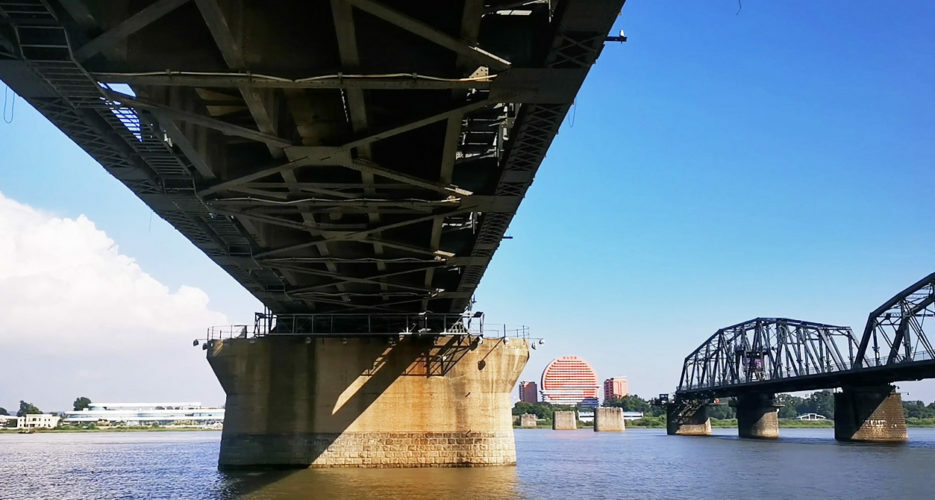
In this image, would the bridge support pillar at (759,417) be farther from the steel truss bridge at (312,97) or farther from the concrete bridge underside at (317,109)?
the steel truss bridge at (312,97)

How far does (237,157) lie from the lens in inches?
845

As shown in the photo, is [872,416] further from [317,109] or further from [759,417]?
[317,109]

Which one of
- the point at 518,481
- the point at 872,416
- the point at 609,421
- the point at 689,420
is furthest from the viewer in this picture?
the point at 609,421

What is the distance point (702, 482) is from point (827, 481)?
6.20 metres

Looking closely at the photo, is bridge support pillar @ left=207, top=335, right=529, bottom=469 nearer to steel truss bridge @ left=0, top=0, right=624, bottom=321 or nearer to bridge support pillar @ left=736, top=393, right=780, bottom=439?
steel truss bridge @ left=0, top=0, right=624, bottom=321

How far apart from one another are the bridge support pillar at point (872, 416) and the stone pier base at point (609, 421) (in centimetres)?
8482

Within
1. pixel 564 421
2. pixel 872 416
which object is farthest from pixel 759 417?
pixel 564 421

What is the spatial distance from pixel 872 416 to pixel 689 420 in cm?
5443

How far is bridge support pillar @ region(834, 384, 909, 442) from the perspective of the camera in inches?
3130

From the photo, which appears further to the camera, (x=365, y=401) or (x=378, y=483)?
(x=365, y=401)

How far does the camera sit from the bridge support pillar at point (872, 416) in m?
79.5

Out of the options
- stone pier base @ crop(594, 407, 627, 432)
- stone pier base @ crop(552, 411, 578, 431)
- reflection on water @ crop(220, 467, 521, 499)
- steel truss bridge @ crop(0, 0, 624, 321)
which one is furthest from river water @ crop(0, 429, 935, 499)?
stone pier base @ crop(552, 411, 578, 431)

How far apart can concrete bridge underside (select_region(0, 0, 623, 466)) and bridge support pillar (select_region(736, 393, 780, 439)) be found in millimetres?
85275

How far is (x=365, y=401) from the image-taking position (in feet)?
135
